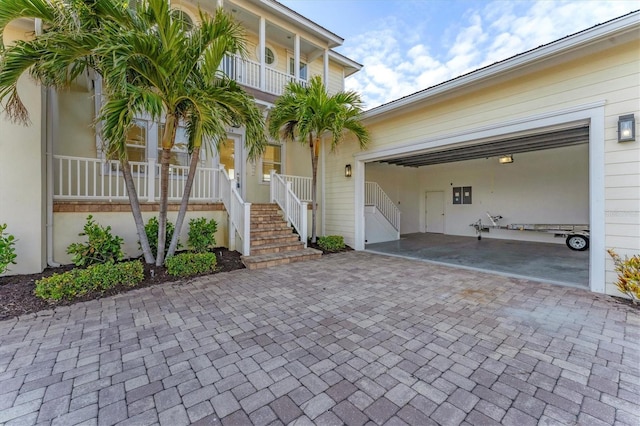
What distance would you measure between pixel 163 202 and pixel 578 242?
11724mm

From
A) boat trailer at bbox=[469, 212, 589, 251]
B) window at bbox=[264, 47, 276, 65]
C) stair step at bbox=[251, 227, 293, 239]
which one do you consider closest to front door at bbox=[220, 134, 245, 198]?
stair step at bbox=[251, 227, 293, 239]

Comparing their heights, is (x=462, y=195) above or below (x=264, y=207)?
above

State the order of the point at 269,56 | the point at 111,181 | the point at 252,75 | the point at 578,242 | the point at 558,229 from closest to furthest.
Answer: the point at 111,181
the point at 252,75
the point at 578,242
the point at 558,229
the point at 269,56

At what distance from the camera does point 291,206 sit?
25.8 ft

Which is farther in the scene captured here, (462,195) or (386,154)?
(462,195)

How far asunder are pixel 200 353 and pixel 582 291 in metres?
5.71

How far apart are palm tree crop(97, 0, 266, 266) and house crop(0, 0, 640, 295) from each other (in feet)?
6.41

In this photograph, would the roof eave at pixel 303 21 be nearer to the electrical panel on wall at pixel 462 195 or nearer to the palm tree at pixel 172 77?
the palm tree at pixel 172 77

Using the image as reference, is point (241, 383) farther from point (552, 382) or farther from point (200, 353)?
point (552, 382)

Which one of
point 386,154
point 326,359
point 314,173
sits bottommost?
point 326,359

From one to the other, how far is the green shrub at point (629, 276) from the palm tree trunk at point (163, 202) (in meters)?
7.51

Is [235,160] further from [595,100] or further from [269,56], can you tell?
[595,100]

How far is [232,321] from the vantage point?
332 cm

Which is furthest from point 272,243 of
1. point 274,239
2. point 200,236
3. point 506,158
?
point 506,158
